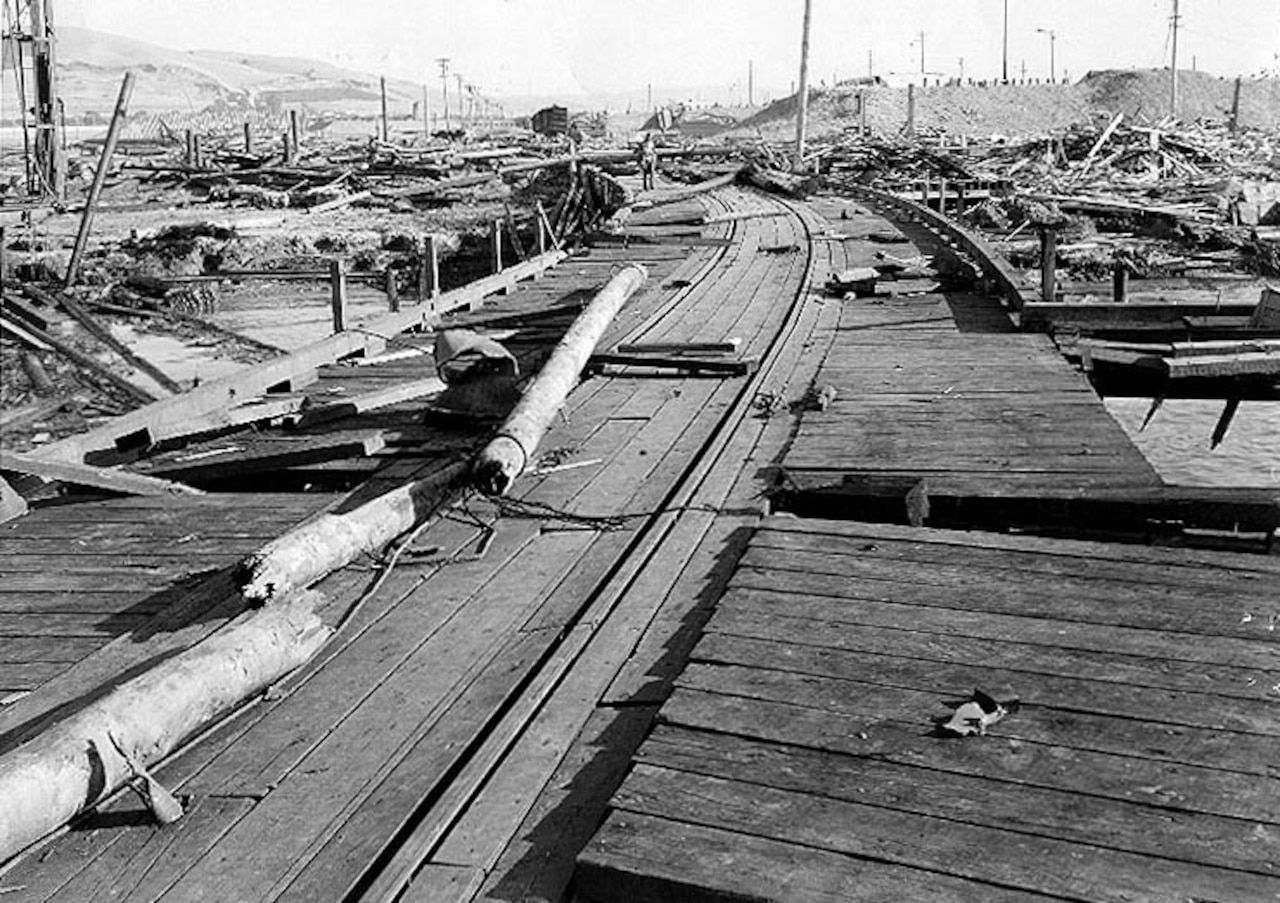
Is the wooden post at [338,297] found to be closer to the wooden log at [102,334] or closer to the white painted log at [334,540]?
the wooden log at [102,334]

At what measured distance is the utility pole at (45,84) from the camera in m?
30.1

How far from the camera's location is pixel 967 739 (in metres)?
3.99

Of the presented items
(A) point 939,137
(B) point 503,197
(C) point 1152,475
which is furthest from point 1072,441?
(A) point 939,137

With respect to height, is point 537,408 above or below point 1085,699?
above

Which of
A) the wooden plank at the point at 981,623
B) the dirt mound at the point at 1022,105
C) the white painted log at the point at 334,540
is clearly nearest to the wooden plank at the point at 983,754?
the wooden plank at the point at 981,623

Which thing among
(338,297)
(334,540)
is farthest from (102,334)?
(334,540)

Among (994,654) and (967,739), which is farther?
(994,654)

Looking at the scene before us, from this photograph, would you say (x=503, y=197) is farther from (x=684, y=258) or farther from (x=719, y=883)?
(x=719, y=883)

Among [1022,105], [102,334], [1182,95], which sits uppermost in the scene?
[1182,95]

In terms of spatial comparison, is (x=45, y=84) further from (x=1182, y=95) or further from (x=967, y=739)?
(x=1182, y=95)

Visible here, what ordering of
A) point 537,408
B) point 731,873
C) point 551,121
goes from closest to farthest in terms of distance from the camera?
point 731,873
point 537,408
point 551,121

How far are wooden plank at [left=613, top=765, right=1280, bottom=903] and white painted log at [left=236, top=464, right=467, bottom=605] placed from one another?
2.08 metres

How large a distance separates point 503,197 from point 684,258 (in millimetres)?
27687

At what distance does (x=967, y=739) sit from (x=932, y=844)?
2.02 feet
